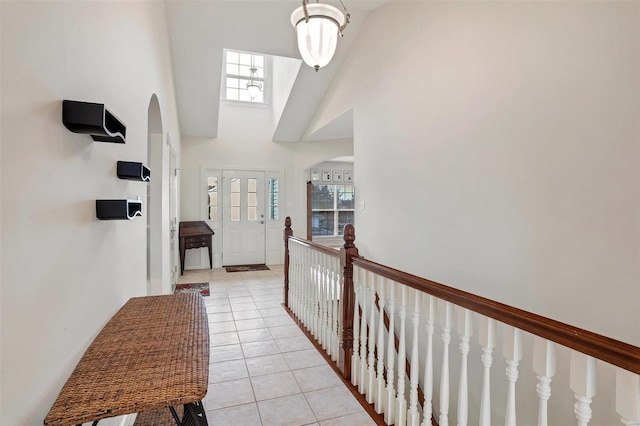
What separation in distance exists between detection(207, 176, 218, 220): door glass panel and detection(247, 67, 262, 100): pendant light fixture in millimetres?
1729

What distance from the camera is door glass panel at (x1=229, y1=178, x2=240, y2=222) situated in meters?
6.58

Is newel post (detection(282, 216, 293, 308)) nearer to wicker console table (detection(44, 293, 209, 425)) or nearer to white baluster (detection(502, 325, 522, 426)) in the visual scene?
wicker console table (detection(44, 293, 209, 425))

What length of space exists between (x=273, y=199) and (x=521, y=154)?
5.22m

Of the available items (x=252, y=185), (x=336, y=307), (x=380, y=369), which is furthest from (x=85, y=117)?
(x=252, y=185)

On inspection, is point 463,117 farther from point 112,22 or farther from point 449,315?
point 112,22

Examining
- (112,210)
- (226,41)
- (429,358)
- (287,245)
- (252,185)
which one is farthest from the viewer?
(252,185)

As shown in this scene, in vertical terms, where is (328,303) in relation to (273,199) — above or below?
below

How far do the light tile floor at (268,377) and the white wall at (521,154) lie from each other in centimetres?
118

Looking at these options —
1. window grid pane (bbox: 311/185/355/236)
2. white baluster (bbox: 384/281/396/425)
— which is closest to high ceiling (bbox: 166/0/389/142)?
white baluster (bbox: 384/281/396/425)

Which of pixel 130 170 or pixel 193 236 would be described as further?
pixel 193 236

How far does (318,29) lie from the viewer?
232 centimetres

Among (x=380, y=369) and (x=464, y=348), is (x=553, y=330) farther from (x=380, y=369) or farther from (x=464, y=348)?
(x=380, y=369)

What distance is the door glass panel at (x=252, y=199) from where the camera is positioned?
6691mm

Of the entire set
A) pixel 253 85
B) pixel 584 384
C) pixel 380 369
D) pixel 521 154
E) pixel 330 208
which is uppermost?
pixel 253 85
